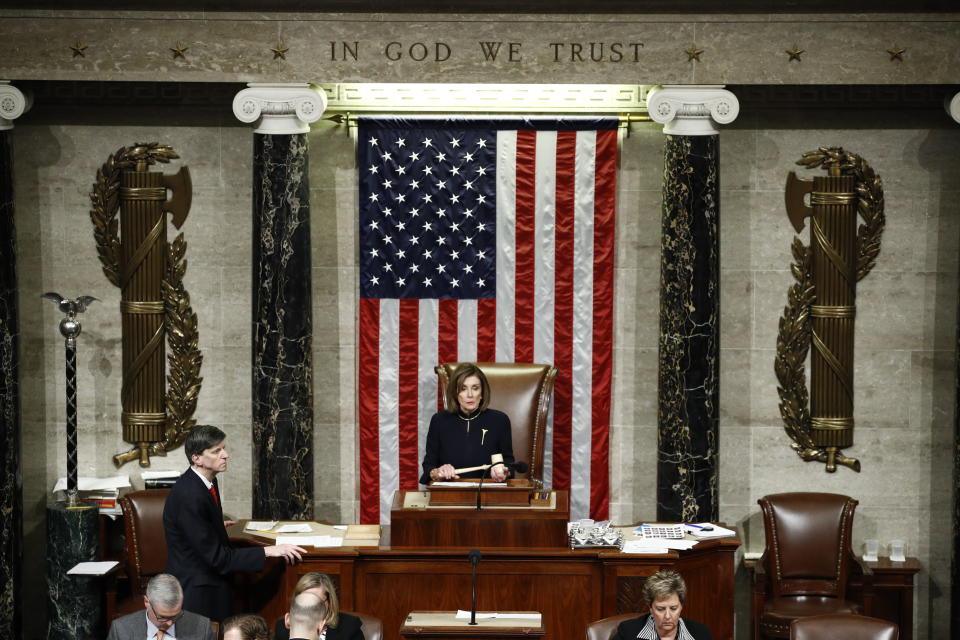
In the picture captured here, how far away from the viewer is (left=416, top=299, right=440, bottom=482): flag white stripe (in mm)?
9750

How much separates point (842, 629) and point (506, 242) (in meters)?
4.47

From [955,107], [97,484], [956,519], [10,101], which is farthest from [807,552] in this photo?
[10,101]

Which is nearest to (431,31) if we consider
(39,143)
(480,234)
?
(480,234)

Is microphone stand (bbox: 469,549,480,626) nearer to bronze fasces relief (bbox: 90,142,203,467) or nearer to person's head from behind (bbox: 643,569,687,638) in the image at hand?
person's head from behind (bbox: 643,569,687,638)

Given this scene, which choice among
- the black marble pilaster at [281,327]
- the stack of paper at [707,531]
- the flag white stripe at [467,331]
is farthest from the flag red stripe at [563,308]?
the black marble pilaster at [281,327]

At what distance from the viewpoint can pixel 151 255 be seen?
380 inches

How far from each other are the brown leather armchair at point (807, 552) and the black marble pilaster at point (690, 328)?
1.99ft

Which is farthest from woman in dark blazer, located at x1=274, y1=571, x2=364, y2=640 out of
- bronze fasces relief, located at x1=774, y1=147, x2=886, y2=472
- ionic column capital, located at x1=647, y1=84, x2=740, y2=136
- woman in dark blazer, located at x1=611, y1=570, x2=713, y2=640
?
bronze fasces relief, located at x1=774, y1=147, x2=886, y2=472

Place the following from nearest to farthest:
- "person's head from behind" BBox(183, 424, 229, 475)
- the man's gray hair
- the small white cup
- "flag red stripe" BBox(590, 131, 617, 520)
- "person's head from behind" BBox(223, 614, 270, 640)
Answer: "person's head from behind" BBox(223, 614, 270, 640) → the man's gray hair → "person's head from behind" BBox(183, 424, 229, 475) → the small white cup → "flag red stripe" BBox(590, 131, 617, 520)

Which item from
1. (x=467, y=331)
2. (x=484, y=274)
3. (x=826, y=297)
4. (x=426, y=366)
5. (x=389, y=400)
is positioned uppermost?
(x=484, y=274)

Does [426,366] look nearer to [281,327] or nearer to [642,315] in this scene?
[281,327]

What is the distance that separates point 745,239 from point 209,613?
535 cm

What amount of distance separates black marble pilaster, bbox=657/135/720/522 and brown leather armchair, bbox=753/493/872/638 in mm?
605

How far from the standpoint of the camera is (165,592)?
588cm
